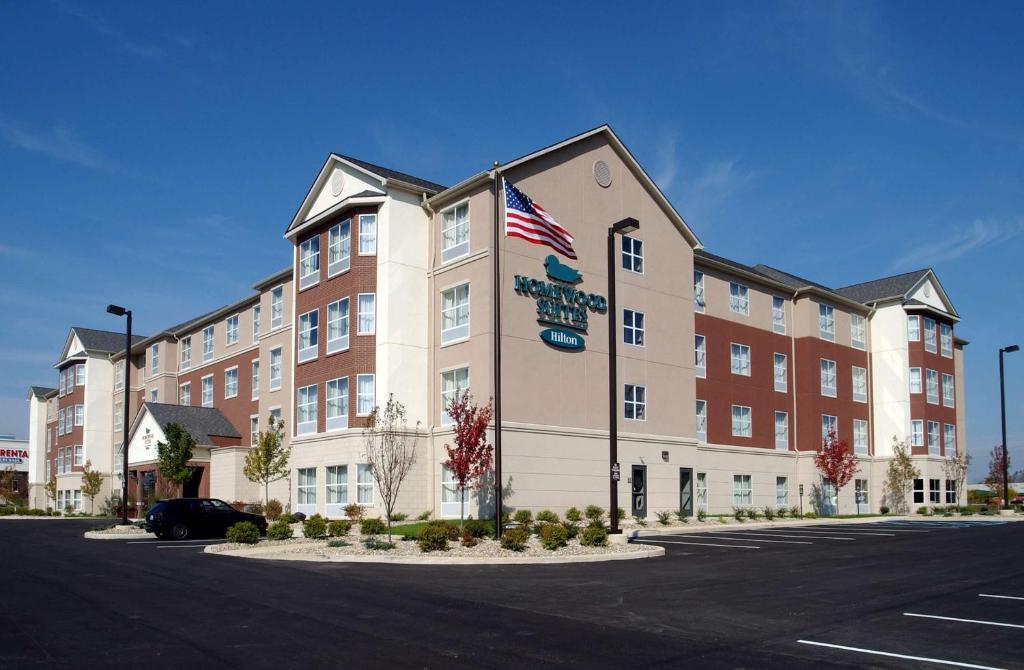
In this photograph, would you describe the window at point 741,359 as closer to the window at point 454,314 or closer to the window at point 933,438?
the window at point 933,438

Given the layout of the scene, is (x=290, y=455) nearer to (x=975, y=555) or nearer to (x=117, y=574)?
(x=117, y=574)

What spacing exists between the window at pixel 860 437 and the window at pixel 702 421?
41.0 feet

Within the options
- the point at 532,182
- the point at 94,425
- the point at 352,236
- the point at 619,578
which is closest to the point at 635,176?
the point at 532,182

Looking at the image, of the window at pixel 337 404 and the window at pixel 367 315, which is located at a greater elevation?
the window at pixel 367 315

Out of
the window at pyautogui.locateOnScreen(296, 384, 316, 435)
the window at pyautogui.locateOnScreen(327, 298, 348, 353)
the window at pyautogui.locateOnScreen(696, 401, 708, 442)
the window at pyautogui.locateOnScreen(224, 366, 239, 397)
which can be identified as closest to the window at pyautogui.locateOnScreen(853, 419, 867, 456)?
the window at pyautogui.locateOnScreen(696, 401, 708, 442)

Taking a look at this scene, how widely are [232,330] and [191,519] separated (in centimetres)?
2106

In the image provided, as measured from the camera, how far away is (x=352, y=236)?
36.9 m

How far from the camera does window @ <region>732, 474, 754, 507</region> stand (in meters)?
44.9

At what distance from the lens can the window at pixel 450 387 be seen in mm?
34625

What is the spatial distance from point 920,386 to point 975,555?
102ft

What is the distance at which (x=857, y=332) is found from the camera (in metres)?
53.2

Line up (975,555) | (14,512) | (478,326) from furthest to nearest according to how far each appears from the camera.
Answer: (14,512) → (478,326) → (975,555)

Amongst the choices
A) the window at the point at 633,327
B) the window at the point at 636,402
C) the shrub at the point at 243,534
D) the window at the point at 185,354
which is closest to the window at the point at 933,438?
the window at the point at 636,402

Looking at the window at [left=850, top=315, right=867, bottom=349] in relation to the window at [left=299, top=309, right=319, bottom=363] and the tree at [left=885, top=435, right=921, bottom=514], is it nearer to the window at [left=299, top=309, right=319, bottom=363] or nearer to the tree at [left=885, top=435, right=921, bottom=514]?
the tree at [left=885, top=435, right=921, bottom=514]
